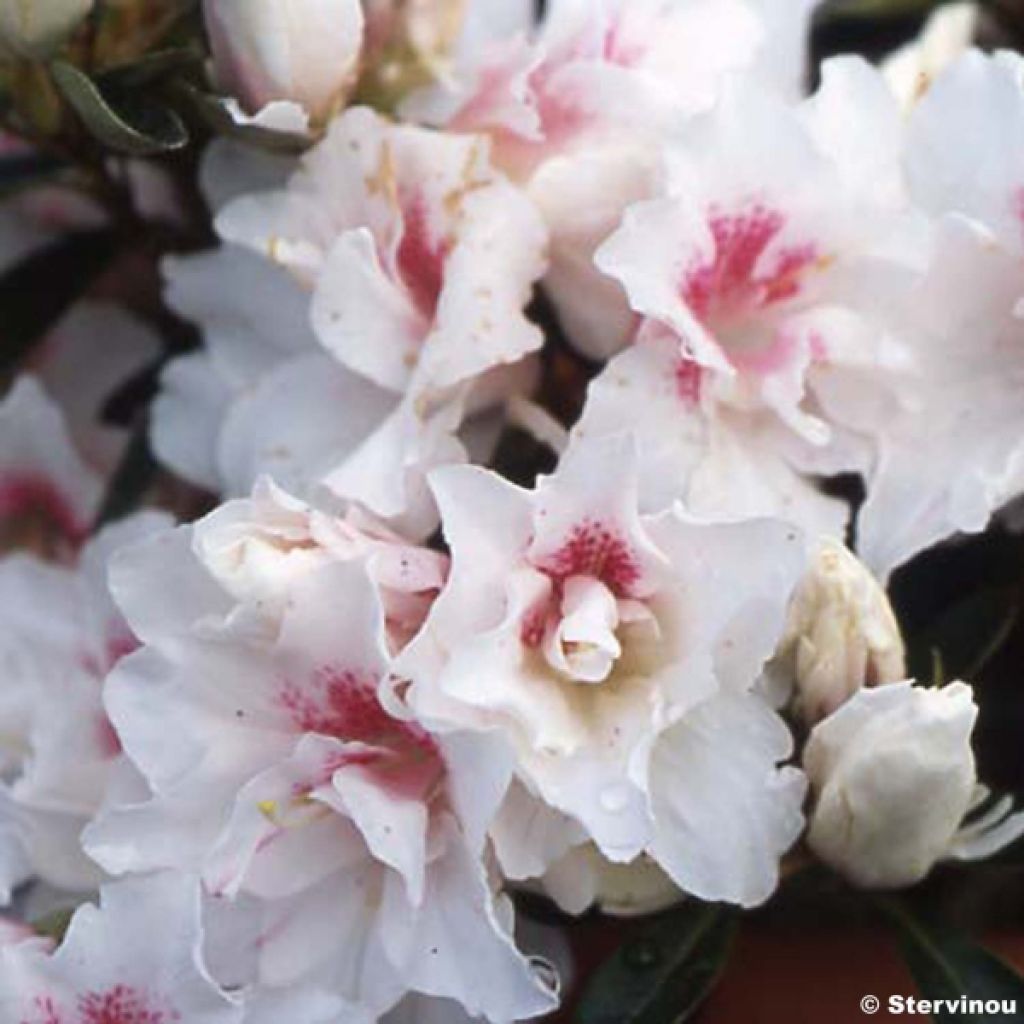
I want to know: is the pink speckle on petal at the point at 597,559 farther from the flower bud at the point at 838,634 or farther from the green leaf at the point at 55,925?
the green leaf at the point at 55,925

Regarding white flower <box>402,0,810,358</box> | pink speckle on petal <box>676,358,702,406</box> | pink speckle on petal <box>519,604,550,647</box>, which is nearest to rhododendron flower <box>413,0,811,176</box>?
white flower <box>402,0,810,358</box>

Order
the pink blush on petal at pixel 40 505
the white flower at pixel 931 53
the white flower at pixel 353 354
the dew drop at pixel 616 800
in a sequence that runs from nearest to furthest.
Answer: the dew drop at pixel 616 800, the white flower at pixel 353 354, the white flower at pixel 931 53, the pink blush on petal at pixel 40 505

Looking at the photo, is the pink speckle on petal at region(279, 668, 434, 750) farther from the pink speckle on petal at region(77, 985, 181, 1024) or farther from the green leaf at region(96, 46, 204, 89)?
the green leaf at region(96, 46, 204, 89)

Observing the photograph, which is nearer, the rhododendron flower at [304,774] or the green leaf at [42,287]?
the rhododendron flower at [304,774]

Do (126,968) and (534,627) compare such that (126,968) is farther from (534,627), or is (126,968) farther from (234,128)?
(234,128)

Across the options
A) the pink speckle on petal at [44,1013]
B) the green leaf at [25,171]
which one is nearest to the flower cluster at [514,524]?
the pink speckle on petal at [44,1013]

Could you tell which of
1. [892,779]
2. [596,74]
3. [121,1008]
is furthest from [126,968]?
[596,74]

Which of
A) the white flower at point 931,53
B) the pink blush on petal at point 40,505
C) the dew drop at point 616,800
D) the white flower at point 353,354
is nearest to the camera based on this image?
the dew drop at point 616,800
